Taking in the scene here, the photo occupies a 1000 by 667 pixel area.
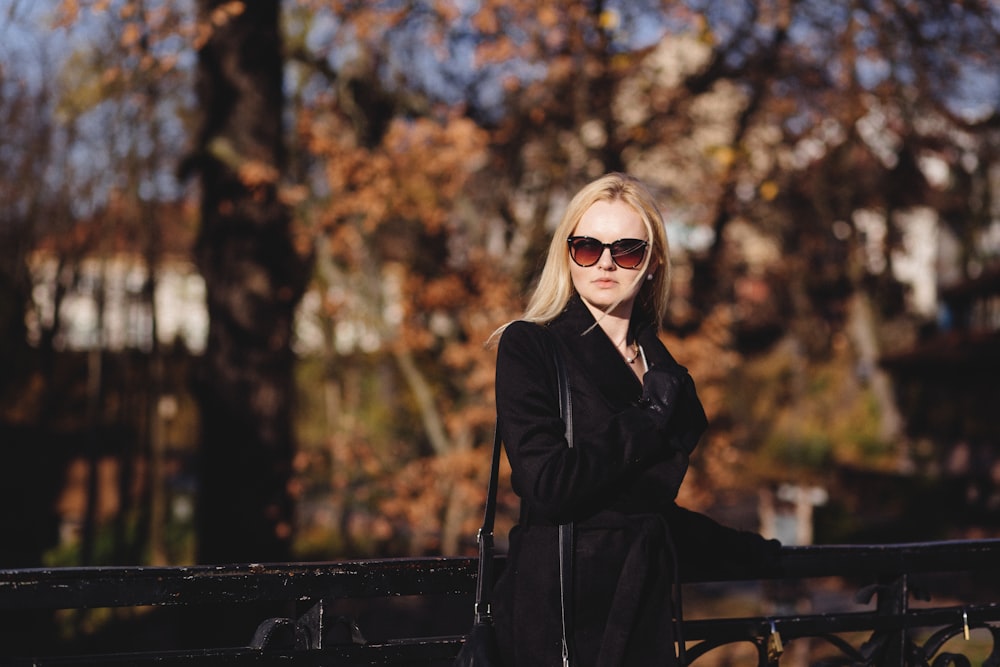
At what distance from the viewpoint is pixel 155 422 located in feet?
72.9

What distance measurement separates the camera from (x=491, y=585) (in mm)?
2830

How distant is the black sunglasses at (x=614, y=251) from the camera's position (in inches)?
114

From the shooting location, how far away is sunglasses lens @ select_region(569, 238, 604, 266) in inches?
114

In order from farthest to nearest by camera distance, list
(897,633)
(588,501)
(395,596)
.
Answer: (897,633)
(395,596)
(588,501)

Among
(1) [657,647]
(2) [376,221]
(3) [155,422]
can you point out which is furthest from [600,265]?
(3) [155,422]

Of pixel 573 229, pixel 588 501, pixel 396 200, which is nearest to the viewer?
pixel 588 501

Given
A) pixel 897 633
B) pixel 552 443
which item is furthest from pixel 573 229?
pixel 897 633

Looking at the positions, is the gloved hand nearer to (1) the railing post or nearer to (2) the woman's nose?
(2) the woman's nose

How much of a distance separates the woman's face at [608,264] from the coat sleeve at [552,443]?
0.24 m

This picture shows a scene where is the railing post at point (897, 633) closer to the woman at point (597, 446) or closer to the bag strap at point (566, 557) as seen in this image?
the woman at point (597, 446)

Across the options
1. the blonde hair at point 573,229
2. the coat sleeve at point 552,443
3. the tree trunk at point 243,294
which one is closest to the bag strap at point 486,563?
the coat sleeve at point 552,443

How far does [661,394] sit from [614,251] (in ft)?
1.32

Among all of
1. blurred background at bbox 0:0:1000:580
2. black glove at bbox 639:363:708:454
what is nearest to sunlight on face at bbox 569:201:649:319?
black glove at bbox 639:363:708:454

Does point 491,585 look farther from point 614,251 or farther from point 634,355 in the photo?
point 614,251
